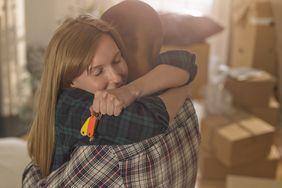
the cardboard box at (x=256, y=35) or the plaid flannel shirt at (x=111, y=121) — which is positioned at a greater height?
the plaid flannel shirt at (x=111, y=121)

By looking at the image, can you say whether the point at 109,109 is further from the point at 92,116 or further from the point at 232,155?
the point at 232,155

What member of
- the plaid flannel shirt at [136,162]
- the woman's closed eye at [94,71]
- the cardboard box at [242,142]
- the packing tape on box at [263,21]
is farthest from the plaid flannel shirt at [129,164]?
the packing tape on box at [263,21]

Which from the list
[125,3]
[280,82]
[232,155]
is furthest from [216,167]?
[125,3]

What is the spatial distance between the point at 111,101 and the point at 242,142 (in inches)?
55.3

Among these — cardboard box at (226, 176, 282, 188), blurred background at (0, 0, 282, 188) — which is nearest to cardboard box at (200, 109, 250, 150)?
blurred background at (0, 0, 282, 188)

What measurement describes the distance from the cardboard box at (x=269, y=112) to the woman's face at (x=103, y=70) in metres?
1.70

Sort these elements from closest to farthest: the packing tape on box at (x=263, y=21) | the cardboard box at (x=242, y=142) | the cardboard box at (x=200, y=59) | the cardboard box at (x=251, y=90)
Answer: the cardboard box at (x=200, y=59) < the cardboard box at (x=242, y=142) < the cardboard box at (x=251, y=90) < the packing tape on box at (x=263, y=21)

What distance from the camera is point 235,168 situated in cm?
190

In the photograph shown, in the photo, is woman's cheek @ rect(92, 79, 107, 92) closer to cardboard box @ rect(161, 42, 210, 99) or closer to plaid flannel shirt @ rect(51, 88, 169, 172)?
plaid flannel shirt @ rect(51, 88, 169, 172)

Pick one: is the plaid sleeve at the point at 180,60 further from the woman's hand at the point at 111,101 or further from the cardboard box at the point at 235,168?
the cardboard box at the point at 235,168

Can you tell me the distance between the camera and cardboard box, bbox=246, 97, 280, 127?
7.11 ft

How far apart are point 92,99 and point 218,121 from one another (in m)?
1.44

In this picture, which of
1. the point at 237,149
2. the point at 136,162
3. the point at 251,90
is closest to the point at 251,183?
the point at 237,149

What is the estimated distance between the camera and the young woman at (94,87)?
0.56 metres
